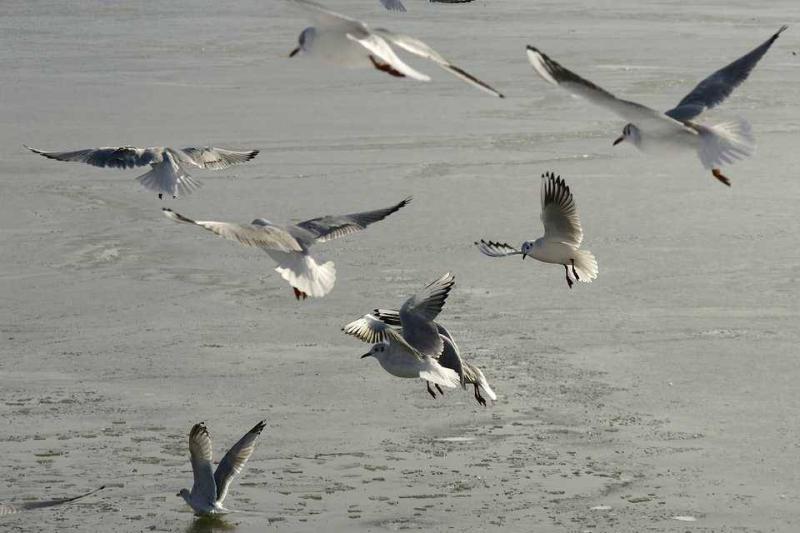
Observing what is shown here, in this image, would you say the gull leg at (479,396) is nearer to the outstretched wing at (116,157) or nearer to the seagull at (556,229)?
the seagull at (556,229)

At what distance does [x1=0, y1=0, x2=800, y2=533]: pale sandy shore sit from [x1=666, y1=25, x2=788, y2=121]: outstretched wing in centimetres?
142

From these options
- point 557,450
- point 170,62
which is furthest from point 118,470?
point 170,62

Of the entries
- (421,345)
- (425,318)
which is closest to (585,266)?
(425,318)

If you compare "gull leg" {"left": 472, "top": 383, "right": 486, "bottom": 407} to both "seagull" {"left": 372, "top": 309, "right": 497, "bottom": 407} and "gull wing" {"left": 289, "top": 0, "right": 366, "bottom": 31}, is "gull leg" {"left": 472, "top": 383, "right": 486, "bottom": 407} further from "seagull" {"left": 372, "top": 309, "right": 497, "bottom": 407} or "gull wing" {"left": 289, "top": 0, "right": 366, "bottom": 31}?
"gull wing" {"left": 289, "top": 0, "right": 366, "bottom": 31}

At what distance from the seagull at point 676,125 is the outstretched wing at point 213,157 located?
2.93 meters

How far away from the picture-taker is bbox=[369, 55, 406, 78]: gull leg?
5.54 m

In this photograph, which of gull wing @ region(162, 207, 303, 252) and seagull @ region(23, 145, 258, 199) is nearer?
gull wing @ region(162, 207, 303, 252)

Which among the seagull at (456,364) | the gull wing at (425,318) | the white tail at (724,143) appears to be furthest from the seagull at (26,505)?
the white tail at (724,143)

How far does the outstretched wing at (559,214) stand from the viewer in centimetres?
685

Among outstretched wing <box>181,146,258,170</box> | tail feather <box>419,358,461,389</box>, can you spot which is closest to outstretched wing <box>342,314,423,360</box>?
tail feather <box>419,358,461,389</box>

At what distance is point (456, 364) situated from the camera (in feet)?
21.8

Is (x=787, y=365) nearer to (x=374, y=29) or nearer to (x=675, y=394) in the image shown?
(x=675, y=394)

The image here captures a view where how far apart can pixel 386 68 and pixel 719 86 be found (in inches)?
62.4

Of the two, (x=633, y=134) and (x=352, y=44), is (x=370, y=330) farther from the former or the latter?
(x=633, y=134)
